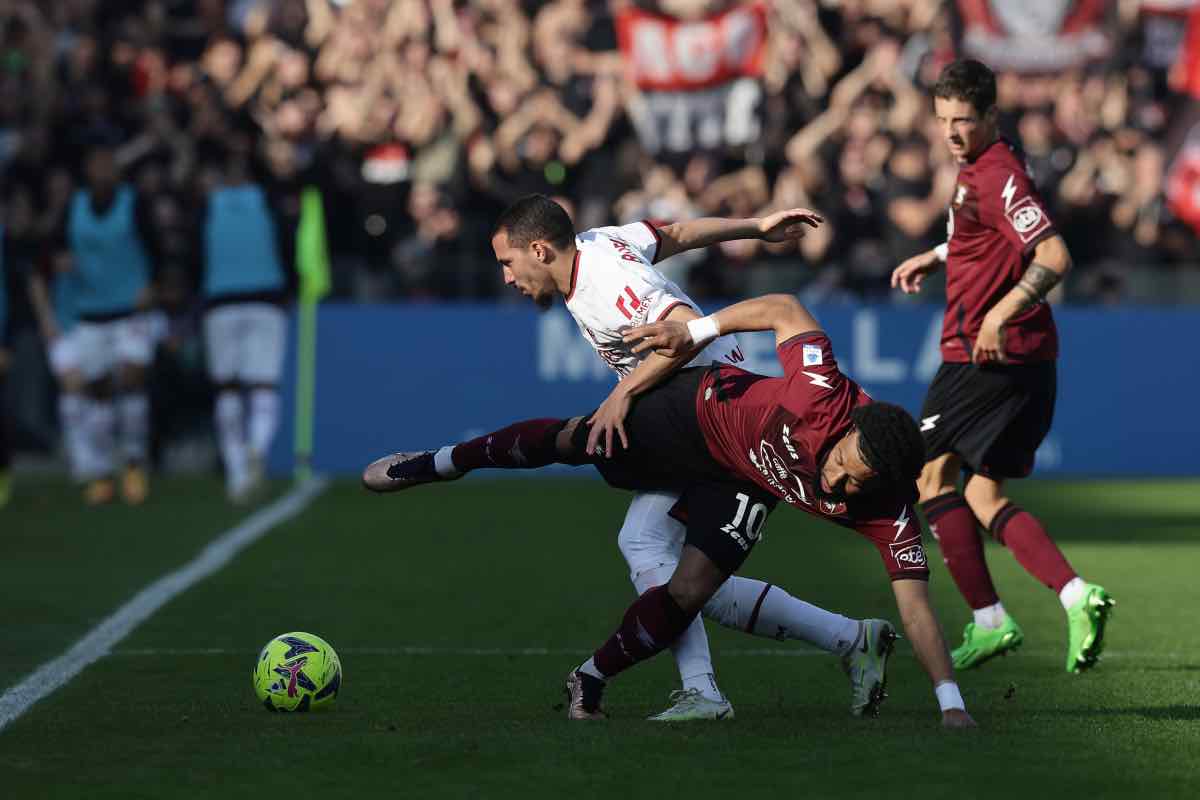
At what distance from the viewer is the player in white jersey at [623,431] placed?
20.0ft

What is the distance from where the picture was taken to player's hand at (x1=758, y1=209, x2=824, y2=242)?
658 centimetres

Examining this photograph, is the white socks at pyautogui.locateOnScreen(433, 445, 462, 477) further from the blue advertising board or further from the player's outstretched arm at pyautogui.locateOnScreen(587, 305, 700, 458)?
the blue advertising board

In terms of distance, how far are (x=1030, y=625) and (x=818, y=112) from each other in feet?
36.0

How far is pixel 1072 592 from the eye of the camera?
7070 mm

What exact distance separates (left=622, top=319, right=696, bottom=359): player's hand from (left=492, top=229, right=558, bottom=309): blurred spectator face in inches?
20.6

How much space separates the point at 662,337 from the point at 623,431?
1.20 ft

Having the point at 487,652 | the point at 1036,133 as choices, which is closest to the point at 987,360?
the point at 487,652

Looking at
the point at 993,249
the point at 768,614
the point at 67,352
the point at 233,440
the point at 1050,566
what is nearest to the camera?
the point at 768,614

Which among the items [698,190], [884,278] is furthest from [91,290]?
[884,278]

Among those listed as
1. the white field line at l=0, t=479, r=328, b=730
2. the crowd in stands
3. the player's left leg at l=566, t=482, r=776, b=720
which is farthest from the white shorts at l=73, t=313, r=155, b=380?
the player's left leg at l=566, t=482, r=776, b=720

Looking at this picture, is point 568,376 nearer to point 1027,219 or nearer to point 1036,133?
point 1036,133

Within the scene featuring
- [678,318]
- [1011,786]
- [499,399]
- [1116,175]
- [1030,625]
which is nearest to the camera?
[1011,786]

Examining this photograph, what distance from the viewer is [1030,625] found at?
8539 millimetres

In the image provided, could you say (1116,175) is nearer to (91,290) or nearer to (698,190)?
(698,190)
